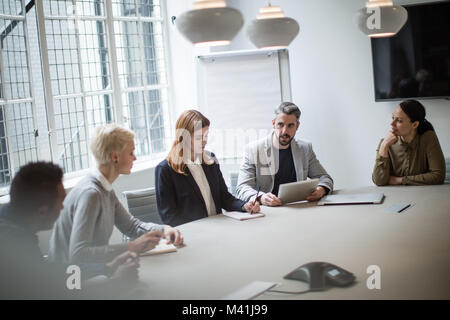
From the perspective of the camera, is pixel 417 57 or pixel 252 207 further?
pixel 417 57

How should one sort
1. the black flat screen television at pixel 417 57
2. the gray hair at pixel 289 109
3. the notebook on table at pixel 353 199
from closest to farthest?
1. the notebook on table at pixel 353 199
2. the gray hair at pixel 289 109
3. the black flat screen television at pixel 417 57

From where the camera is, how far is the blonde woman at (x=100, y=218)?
2471 mm

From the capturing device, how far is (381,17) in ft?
10.7

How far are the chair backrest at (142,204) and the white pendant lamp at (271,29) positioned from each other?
4.58ft

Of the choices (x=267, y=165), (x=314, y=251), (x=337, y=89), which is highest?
(x=337, y=89)

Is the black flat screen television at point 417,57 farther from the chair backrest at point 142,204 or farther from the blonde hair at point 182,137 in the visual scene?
the chair backrest at point 142,204

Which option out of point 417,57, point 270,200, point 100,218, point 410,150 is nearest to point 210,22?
point 100,218

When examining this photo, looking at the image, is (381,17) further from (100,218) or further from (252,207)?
(100,218)

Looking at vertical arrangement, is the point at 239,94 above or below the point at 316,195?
above

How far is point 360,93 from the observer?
5.75 meters

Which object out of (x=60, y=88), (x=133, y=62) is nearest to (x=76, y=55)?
(x=60, y=88)

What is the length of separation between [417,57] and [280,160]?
6.69ft

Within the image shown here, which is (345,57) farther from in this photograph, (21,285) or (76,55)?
(21,285)

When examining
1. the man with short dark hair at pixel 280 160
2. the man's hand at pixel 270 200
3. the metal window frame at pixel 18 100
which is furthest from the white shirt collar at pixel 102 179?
the metal window frame at pixel 18 100
